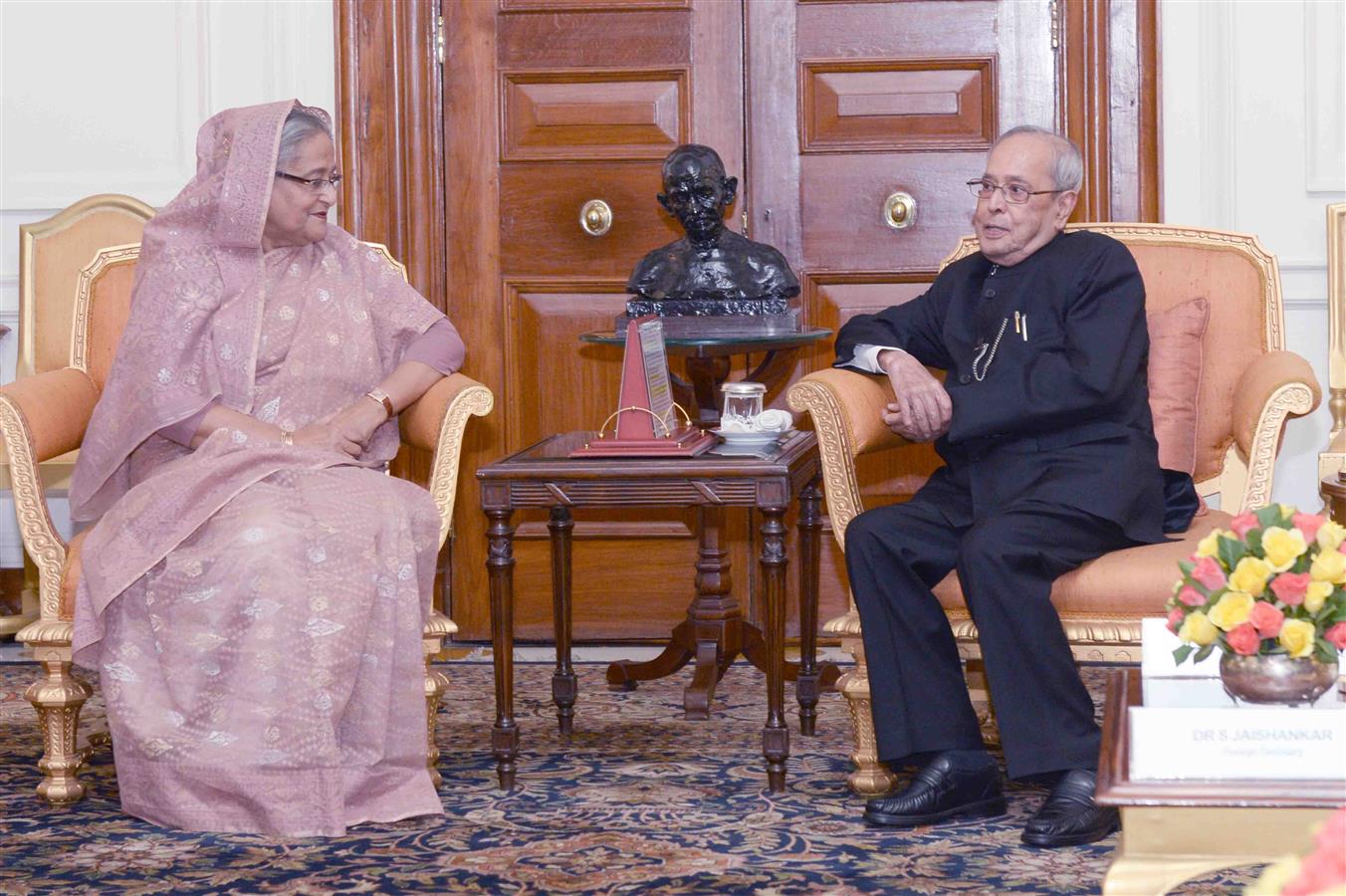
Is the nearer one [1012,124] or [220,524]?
[220,524]

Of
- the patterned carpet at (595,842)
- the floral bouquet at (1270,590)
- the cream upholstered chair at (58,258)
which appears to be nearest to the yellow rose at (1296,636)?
the floral bouquet at (1270,590)

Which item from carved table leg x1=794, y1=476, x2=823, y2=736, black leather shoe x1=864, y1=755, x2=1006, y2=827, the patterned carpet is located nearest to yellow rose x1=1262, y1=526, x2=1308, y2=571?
the patterned carpet

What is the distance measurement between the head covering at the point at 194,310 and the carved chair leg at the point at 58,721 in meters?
0.37

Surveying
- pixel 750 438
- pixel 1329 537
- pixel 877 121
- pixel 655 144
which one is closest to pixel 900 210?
pixel 877 121

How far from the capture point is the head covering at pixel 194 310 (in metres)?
3.34

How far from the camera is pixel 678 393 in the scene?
13.5 ft

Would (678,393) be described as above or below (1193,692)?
→ above

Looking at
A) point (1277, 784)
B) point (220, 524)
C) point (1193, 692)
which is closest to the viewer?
point (1277, 784)

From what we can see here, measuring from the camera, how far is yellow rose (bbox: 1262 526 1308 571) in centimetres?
201

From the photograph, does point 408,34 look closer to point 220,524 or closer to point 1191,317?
point 220,524

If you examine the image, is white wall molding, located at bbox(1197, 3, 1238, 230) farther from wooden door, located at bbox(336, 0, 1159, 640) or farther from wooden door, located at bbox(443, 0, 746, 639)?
wooden door, located at bbox(443, 0, 746, 639)

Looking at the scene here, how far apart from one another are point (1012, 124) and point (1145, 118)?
0.34 m

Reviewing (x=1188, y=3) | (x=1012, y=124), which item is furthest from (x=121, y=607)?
(x=1188, y=3)

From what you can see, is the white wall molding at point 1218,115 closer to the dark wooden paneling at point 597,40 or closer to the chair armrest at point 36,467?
the dark wooden paneling at point 597,40
